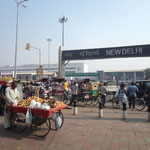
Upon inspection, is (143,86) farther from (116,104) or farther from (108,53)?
(108,53)

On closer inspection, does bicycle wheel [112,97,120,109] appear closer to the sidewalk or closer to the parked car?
A: the parked car

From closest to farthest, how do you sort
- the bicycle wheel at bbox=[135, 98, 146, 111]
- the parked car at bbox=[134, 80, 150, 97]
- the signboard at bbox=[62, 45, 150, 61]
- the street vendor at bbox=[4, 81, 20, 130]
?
the street vendor at bbox=[4, 81, 20, 130] < the bicycle wheel at bbox=[135, 98, 146, 111] < the parked car at bbox=[134, 80, 150, 97] < the signboard at bbox=[62, 45, 150, 61]

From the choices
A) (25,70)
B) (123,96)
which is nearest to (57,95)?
(123,96)

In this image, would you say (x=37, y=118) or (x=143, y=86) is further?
(x=143, y=86)

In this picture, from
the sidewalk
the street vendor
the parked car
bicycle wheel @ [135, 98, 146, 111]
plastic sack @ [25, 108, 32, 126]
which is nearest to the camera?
the sidewalk

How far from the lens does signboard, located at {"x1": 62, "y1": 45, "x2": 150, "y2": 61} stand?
1617 centimetres

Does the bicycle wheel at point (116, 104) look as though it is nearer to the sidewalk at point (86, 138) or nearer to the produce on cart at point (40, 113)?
the sidewalk at point (86, 138)

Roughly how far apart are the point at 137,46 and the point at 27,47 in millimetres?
11856

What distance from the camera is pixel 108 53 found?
1767 centimetres

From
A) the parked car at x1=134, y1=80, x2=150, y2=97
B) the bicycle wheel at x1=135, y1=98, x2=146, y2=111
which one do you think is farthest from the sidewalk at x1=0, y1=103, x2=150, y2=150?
the parked car at x1=134, y1=80, x2=150, y2=97

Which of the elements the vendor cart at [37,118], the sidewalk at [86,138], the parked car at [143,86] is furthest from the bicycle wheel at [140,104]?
the vendor cart at [37,118]

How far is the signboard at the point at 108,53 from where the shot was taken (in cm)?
1617

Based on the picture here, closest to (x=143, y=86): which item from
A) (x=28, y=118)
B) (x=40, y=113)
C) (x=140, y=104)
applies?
(x=140, y=104)

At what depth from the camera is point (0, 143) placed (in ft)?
15.0
